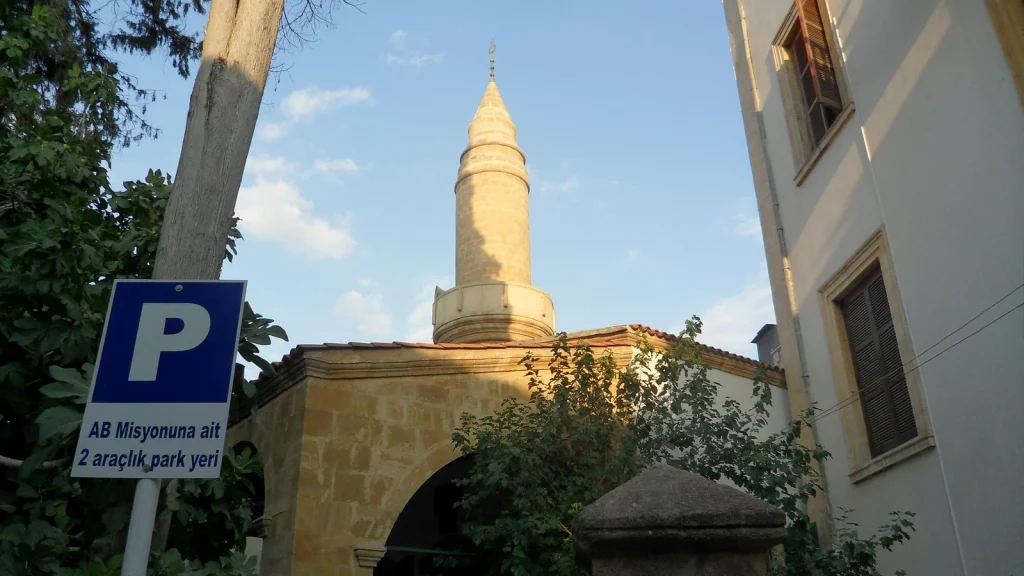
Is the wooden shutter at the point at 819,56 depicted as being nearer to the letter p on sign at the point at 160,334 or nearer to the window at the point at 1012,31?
the window at the point at 1012,31

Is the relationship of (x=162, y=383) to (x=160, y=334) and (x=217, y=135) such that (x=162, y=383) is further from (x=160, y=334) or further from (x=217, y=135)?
(x=217, y=135)

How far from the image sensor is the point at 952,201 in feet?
A: 23.9

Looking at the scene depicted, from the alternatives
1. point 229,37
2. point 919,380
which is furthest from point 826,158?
point 229,37

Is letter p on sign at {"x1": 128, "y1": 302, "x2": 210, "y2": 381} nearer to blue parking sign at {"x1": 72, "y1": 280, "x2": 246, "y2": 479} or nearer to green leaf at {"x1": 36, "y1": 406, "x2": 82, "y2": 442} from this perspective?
blue parking sign at {"x1": 72, "y1": 280, "x2": 246, "y2": 479}

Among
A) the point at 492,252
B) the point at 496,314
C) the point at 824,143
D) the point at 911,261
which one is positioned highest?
the point at 492,252

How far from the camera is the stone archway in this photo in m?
11.8

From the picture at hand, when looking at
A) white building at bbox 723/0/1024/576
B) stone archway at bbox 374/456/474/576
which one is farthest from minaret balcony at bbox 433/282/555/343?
white building at bbox 723/0/1024/576

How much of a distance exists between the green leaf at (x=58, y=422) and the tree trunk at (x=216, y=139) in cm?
68

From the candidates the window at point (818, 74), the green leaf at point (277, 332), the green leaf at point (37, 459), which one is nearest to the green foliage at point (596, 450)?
the window at point (818, 74)

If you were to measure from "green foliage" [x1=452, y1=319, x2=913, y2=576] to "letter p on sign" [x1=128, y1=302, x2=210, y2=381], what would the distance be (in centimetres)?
536

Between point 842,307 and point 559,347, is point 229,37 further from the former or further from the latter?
point 842,307

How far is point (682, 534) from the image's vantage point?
2861 millimetres

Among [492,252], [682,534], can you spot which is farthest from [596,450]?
[492,252]

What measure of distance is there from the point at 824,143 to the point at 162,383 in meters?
8.52
